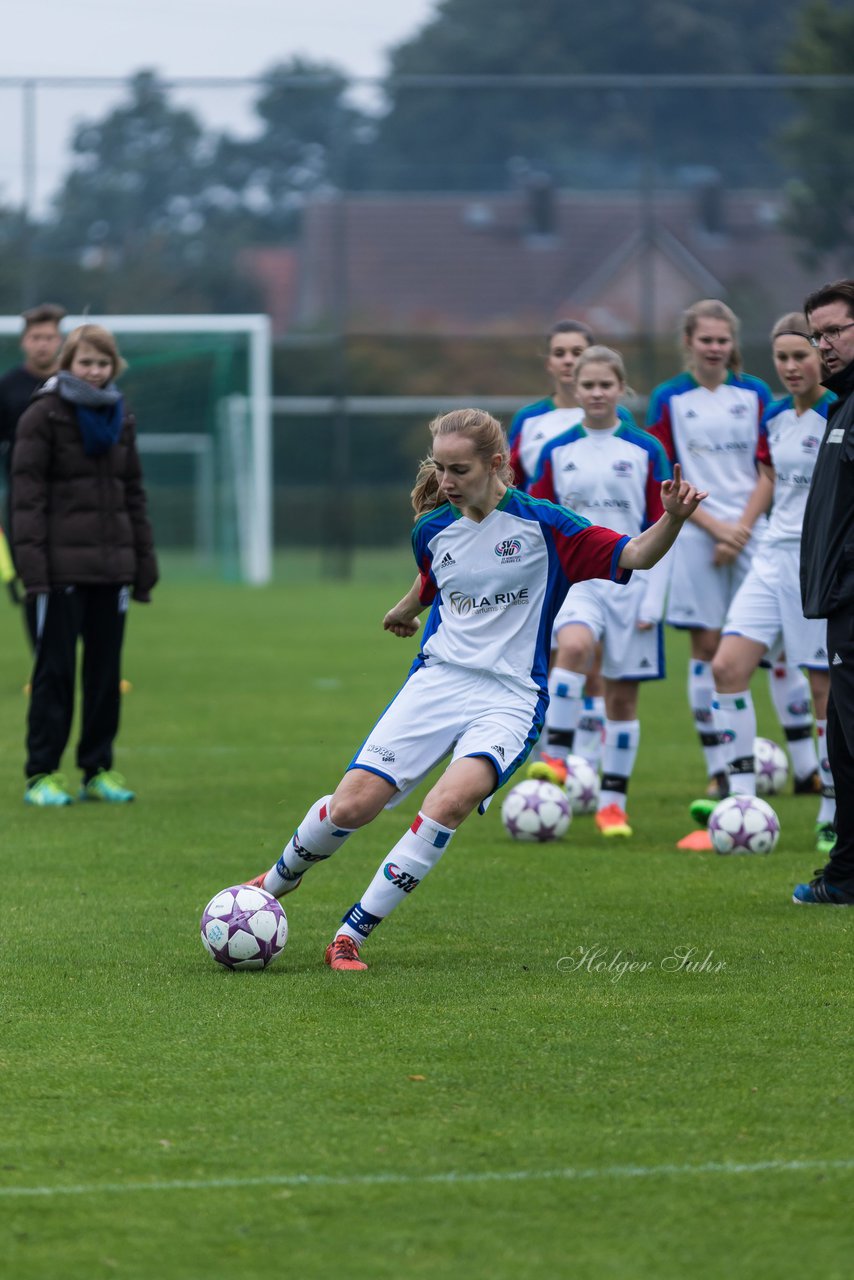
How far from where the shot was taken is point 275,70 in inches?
1752

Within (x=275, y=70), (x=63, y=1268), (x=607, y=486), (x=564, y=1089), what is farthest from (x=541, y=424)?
(x=275, y=70)

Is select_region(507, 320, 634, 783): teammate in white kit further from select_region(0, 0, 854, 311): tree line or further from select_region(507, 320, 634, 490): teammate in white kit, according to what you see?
select_region(0, 0, 854, 311): tree line

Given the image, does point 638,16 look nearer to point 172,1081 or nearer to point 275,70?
point 275,70

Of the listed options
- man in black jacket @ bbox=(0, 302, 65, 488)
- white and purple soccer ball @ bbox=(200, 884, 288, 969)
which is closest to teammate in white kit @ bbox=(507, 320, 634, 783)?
man in black jacket @ bbox=(0, 302, 65, 488)

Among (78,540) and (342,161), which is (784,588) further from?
(342,161)

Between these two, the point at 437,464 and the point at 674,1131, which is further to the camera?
the point at 437,464

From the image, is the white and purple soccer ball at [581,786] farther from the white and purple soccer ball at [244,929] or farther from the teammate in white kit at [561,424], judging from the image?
the white and purple soccer ball at [244,929]

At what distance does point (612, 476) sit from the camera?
8.38m

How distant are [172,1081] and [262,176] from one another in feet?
91.2

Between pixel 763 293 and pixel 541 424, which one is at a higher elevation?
pixel 763 293

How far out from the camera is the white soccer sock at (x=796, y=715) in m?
9.20

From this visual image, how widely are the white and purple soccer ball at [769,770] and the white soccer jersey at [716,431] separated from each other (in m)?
1.23

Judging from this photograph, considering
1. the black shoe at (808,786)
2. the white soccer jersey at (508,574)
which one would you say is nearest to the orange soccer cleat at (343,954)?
the white soccer jersey at (508,574)

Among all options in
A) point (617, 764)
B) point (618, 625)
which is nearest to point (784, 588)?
point (618, 625)
